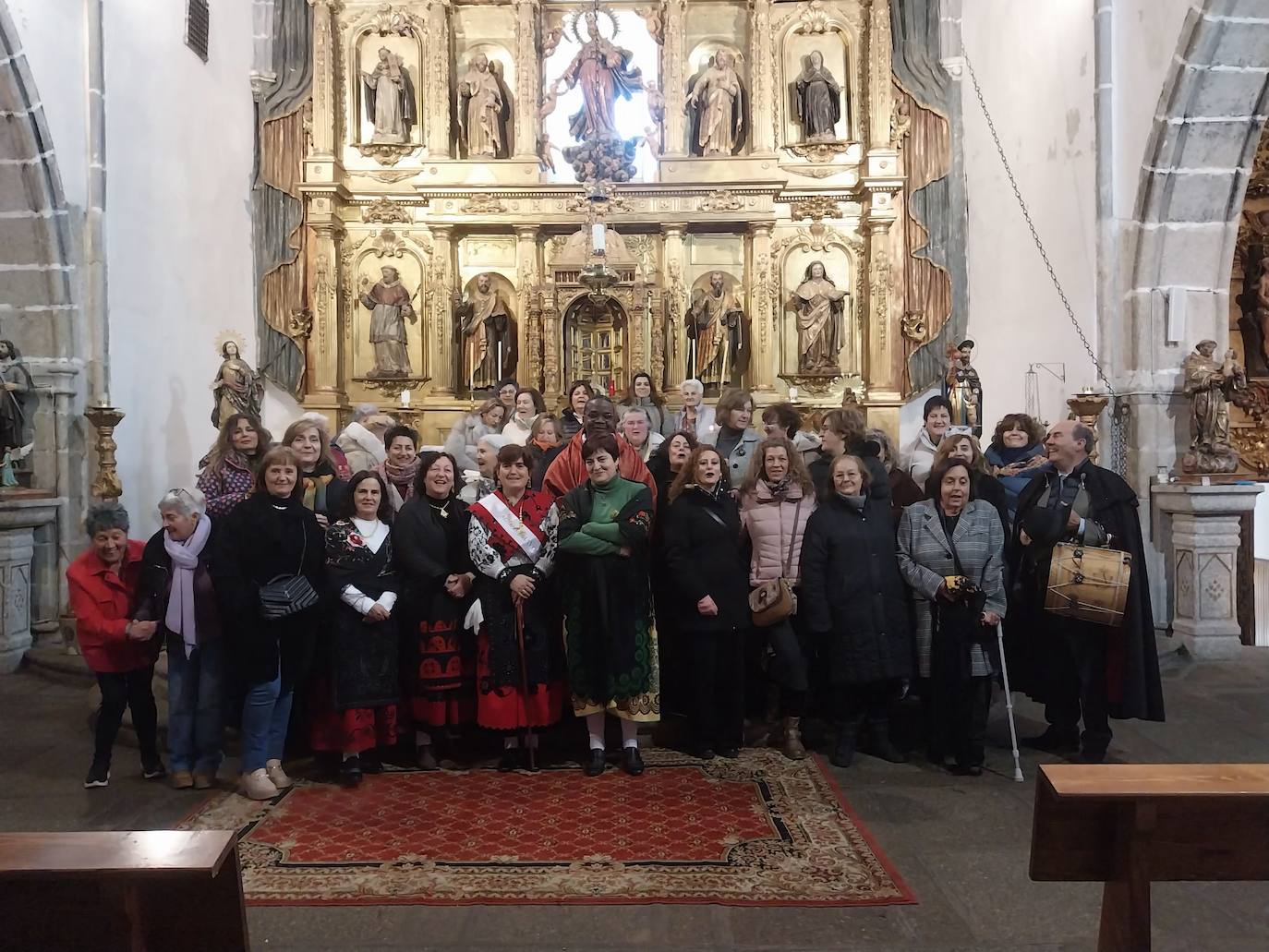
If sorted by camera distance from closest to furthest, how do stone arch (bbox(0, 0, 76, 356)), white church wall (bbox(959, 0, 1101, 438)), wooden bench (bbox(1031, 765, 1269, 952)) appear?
wooden bench (bbox(1031, 765, 1269, 952)) → stone arch (bbox(0, 0, 76, 356)) → white church wall (bbox(959, 0, 1101, 438))

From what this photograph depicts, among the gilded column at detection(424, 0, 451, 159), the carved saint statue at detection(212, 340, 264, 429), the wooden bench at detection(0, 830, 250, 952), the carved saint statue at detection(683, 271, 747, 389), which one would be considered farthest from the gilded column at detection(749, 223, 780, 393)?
the wooden bench at detection(0, 830, 250, 952)

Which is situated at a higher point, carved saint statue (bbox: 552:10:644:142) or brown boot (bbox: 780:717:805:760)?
carved saint statue (bbox: 552:10:644:142)

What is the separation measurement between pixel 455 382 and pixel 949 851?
9038 millimetres

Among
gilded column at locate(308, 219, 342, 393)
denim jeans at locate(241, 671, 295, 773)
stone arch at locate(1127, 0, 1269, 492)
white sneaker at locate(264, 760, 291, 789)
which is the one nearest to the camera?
denim jeans at locate(241, 671, 295, 773)

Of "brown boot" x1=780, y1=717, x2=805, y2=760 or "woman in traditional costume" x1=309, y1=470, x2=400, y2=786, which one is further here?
"brown boot" x1=780, y1=717, x2=805, y2=760

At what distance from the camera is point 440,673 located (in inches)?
171

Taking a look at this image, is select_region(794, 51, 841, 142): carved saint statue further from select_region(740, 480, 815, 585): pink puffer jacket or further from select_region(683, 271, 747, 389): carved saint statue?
select_region(740, 480, 815, 585): pink puffer jacket

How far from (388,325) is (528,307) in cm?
170

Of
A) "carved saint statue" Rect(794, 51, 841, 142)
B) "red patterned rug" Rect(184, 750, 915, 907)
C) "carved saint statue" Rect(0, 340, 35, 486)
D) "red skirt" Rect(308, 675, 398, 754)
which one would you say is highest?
"carved saint statue" Rect(794, 51, 841, 142)

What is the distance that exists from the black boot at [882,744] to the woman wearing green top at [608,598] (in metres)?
1.10

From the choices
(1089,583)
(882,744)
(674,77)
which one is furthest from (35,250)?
(1089,583)

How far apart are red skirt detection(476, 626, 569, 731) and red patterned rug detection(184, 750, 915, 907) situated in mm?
244

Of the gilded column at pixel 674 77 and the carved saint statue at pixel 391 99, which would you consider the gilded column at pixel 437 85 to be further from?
the gilded column at pixel 674 77

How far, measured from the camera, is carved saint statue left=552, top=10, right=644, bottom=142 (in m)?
11.5
